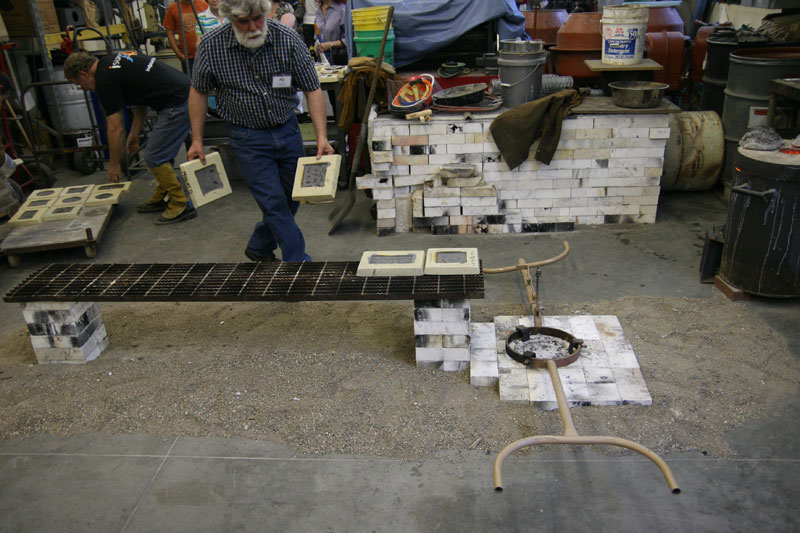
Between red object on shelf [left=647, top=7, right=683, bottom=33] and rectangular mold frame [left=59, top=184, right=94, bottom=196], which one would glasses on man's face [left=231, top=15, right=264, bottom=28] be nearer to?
rectangular mold frame [left=59, top=184, right=94, bottom=196]

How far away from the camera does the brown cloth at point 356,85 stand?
6.21 meters

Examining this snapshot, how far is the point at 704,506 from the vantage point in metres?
2.87

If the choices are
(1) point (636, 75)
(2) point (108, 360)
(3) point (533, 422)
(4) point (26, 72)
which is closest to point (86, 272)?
(2) point (108, 360)

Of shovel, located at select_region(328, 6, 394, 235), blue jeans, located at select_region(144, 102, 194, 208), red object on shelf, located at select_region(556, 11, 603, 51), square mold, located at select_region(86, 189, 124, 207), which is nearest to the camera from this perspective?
shovel, located at select_region(328, 6, 394, 235)

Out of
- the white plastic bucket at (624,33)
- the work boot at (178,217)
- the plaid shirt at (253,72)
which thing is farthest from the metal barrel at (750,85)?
the work boot at (178,217)

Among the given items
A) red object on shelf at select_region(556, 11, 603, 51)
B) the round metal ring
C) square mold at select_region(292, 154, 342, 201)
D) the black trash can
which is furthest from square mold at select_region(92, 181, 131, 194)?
the black trash can

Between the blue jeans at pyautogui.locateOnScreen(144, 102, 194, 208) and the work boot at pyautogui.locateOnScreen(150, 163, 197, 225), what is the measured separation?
150mm

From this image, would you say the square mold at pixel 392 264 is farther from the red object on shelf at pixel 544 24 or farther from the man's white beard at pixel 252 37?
the red object on shelf at pixel 544 24

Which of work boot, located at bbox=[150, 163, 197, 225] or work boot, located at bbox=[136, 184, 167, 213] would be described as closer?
work boot, located at bbox=[150, 163, 197, 225]

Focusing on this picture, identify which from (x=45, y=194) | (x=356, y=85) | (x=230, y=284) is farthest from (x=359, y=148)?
(x=45, y=194)

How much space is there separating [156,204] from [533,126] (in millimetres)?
3772

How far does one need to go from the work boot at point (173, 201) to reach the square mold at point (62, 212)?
711mm

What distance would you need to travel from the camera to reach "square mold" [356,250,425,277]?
3.90 metres

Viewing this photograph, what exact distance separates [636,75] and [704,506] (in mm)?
4349
